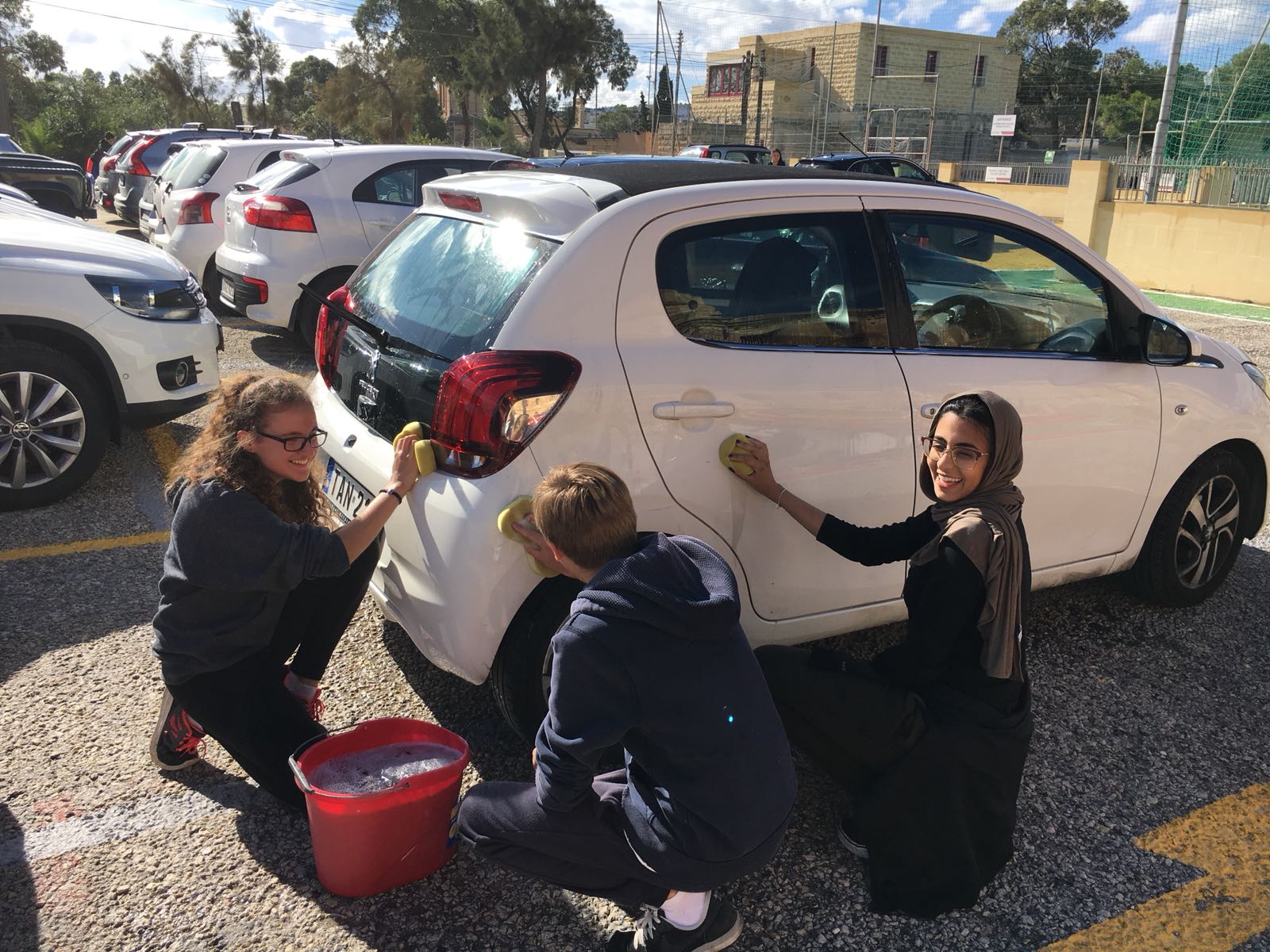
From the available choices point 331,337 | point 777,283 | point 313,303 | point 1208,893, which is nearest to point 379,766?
point 331,337

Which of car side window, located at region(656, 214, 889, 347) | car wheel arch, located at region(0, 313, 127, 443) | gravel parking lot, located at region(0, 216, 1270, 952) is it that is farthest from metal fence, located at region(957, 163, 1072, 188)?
car wheel arch, located at region(0, 313, 127, 443)

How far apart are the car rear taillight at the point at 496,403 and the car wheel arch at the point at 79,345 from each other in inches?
131

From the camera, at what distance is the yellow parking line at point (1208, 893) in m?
2.39

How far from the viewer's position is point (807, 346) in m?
3.01

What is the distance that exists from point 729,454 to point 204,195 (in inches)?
343

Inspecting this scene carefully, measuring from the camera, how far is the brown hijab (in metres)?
2.47

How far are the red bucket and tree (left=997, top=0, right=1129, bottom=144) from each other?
74352 millimetres

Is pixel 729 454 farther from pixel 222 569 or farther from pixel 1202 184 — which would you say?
pixel 1202 184

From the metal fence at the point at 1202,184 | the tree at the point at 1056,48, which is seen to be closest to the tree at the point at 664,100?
the tree at the point at 1056,48

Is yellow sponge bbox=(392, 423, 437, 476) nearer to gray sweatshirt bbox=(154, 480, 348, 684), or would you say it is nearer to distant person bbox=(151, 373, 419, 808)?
distant person bbox=(151, 373, 419, 808)

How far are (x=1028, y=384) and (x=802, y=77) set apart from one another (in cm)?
6575

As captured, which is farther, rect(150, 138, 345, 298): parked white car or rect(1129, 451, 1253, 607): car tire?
rect(150, 138, 345, 298): parked white car

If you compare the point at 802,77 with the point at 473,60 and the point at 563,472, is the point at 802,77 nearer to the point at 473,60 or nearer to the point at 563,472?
the point at 473,60

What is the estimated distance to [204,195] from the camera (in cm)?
972
